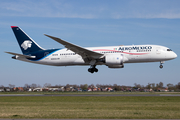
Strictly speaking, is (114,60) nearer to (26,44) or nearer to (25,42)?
(26,44)

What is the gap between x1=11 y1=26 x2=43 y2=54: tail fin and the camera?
148 feet

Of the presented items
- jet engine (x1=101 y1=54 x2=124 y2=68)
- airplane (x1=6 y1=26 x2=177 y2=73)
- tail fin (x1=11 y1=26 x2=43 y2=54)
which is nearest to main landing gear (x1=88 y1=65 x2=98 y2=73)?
airplane (x1=6 y1=26 x2=177 y2=73)

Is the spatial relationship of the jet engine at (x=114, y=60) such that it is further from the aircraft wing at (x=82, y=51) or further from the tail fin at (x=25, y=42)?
the tail fin at (x=25, y=42)

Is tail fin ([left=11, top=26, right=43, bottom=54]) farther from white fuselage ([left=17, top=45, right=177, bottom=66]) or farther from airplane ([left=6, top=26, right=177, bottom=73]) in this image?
white fuselage ([left=17, top=45, right=177, bottom=66])

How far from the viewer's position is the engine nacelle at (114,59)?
3713 centimetres

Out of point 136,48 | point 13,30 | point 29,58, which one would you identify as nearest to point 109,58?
point 136,48

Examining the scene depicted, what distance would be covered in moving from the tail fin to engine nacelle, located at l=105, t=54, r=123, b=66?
46.5 feet

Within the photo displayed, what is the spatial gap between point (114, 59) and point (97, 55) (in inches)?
118

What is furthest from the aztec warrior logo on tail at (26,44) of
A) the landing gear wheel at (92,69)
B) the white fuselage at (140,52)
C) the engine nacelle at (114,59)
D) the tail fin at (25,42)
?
the engine nacelle at (114,59)

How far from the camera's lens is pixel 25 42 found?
45969 millimetres

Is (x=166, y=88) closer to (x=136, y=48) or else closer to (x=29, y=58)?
(x=136, y=48)

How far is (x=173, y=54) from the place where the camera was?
3788 cm

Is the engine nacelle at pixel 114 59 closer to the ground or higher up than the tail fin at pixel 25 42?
closer to the ground

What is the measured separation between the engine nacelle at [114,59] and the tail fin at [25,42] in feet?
46.5
